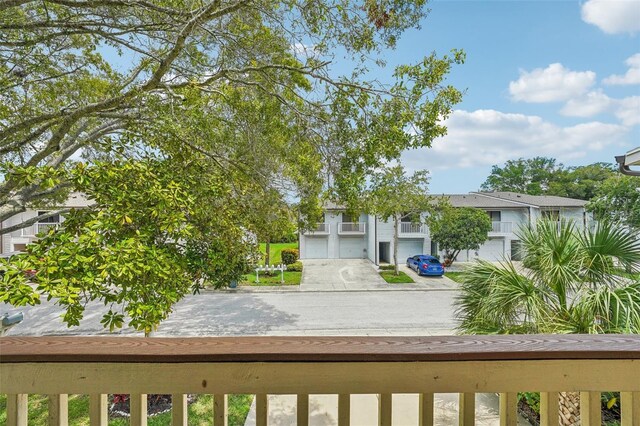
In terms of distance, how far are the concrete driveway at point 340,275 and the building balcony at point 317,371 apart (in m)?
10.5

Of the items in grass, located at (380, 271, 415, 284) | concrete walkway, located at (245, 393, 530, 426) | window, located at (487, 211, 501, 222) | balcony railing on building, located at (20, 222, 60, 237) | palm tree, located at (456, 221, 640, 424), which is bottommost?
grass, located at (380, 271, 415, 284)

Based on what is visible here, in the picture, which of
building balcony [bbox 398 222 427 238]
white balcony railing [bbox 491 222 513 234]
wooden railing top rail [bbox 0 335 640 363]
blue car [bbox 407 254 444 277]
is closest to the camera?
wooden railing top rail [bbox 0 335 640 363]

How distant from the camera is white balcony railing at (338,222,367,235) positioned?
60.5ft

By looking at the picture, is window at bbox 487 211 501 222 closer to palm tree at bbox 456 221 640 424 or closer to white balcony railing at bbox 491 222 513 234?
white balcony railing at bbox 491 222 513 234

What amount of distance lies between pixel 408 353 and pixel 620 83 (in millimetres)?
5711

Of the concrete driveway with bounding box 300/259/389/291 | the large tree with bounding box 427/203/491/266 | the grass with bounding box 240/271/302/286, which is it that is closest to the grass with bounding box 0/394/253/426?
the concrete driveway with bounding box 300/259/389/291

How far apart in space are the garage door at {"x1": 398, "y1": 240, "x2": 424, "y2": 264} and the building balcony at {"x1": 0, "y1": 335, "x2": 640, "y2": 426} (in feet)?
56.1

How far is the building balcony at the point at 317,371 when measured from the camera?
904 mm

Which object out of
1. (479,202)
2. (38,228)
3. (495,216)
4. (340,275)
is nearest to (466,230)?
(479,202)

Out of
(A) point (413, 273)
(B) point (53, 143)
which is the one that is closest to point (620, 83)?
(B) point (53, 143)

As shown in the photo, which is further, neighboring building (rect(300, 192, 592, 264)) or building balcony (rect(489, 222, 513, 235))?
building balcony (rect(489, 222, 513, 235))

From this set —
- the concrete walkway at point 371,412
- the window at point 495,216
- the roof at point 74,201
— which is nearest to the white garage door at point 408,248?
the window at point 495,216

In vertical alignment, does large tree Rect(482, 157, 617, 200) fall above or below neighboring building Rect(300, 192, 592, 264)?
above

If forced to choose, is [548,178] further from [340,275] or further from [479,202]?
[340,275]
